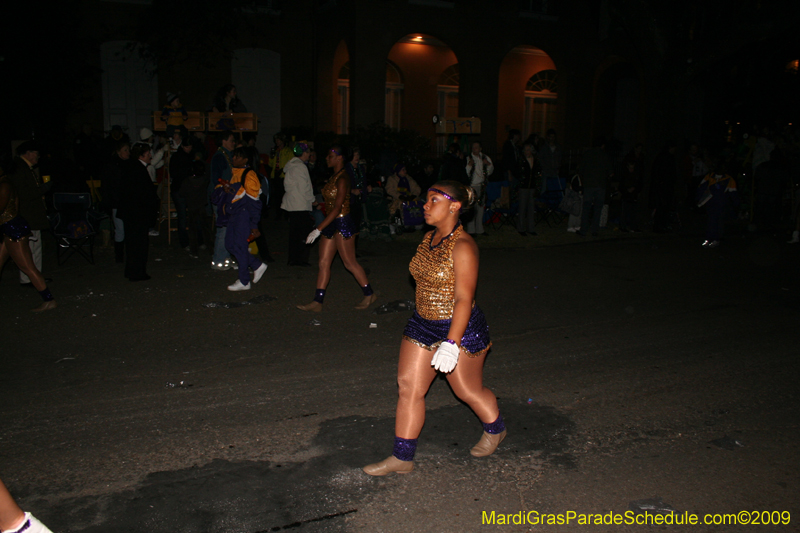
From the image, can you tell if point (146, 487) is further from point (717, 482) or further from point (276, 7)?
point (276, 7)

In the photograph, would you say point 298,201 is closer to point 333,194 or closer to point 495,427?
point 333,194

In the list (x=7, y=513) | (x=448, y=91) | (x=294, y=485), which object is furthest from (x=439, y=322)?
(x=448, y=91)

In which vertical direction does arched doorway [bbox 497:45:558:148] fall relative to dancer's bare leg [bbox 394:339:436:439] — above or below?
above

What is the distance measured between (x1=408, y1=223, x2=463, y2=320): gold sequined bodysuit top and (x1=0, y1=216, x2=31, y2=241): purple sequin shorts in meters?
5.49

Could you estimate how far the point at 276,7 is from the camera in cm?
2145

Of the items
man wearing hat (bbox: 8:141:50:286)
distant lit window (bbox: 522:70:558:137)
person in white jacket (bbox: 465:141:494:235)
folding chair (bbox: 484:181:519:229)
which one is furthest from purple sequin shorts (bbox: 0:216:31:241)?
distant lit window (bbox: 522:70:558:137)

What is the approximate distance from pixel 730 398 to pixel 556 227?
9.76 metres

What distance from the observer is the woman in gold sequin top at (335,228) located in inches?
284

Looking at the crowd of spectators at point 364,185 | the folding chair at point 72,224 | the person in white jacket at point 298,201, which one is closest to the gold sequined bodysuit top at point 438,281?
the crowd of spectators at point 364,185

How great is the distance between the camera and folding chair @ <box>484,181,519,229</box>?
1401 cm

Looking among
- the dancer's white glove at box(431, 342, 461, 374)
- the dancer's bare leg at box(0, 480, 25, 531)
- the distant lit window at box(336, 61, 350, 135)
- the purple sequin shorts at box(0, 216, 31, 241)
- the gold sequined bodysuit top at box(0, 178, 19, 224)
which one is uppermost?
the distant lit window at box(336, 61, 350, 135)

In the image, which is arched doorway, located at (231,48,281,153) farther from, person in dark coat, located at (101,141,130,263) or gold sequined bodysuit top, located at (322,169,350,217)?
gold sequined bodysuit top, located at (322,169,350,217)

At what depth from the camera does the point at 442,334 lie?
3.72 metres

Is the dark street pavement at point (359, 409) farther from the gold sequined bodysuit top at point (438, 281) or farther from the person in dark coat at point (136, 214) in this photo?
the gold sequined bodysuit top at point (438, 281)
